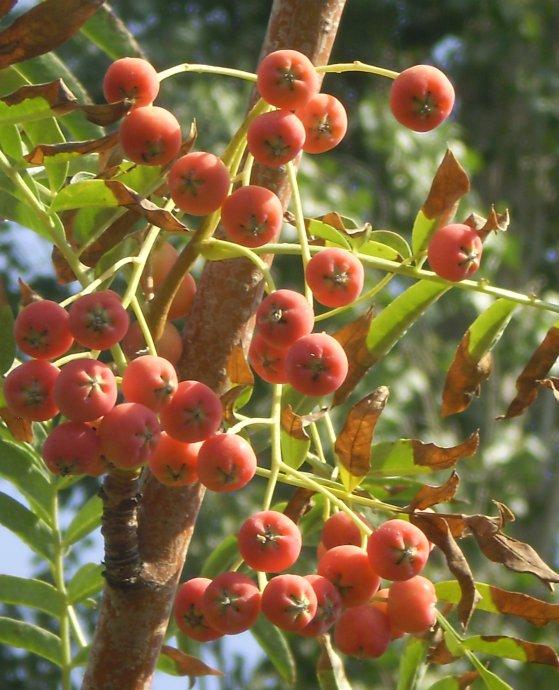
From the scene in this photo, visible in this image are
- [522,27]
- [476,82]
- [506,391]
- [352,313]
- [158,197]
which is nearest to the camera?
[158,197]

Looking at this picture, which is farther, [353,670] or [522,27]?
[522,27]

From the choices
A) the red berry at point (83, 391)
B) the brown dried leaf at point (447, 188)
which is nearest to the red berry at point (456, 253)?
the brown dried leaf at point (447, 188)

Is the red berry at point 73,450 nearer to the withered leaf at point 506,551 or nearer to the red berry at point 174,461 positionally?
the red berry at point 174,461

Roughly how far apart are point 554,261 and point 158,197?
5.32m

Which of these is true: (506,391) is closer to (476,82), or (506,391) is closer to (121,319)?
(476,82)

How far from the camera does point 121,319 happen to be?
75 centimetres

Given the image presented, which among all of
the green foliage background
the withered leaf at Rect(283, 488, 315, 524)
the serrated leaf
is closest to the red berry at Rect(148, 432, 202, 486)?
the withered leaf at Rect(283, 488, 315, 524)

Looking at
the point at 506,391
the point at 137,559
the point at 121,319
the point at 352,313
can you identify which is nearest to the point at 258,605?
the point at 137,559

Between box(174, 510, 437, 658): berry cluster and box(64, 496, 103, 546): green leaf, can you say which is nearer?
box(174, 510, 437, 658): berry cluster

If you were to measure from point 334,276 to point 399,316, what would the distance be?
13 cm

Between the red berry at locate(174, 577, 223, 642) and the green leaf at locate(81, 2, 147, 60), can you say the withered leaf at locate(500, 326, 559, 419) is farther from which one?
the green leaf at locate(81, 2, 147, 60)

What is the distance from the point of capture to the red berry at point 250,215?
2.60 ft

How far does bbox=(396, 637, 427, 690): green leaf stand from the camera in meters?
0.91

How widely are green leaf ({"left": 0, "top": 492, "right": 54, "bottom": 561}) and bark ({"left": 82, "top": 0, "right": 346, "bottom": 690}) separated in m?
0.21
